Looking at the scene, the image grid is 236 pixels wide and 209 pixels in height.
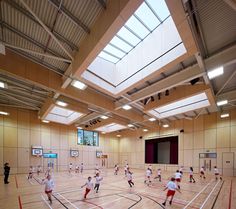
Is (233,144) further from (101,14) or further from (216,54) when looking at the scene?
(101,14)

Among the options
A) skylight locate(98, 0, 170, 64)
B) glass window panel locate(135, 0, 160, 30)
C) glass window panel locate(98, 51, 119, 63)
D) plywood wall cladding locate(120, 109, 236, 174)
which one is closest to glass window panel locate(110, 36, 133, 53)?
skylight locate(98, 0, 170, 64)

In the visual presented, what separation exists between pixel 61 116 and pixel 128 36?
66.5 feet

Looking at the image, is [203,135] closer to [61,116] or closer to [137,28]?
[61,116]

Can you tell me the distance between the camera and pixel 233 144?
25.8 metres

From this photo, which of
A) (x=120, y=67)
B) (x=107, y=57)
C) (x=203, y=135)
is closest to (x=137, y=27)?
(x=107, y=57)

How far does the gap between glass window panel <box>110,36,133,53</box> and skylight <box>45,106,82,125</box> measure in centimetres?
1563

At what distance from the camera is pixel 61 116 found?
28766mm

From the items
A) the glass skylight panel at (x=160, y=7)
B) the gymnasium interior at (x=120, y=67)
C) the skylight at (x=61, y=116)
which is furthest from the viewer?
the skylight at (x=61, y=116)

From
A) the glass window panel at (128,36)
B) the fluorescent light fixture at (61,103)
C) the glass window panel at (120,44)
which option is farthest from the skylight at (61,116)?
the glass window panel at (128,36)

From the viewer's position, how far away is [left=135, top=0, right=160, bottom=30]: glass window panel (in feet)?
34.1

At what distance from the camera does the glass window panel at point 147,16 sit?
1040 cm

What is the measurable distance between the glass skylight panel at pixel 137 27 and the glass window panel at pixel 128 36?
34cm

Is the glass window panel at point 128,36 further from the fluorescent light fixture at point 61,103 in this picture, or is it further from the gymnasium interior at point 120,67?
the fluorescent light fixture at point 61,103

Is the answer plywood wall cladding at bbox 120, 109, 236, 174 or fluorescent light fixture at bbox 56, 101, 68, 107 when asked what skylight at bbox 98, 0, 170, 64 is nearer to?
fluorescent light fixture at bbox 56, 101, 68, 107
